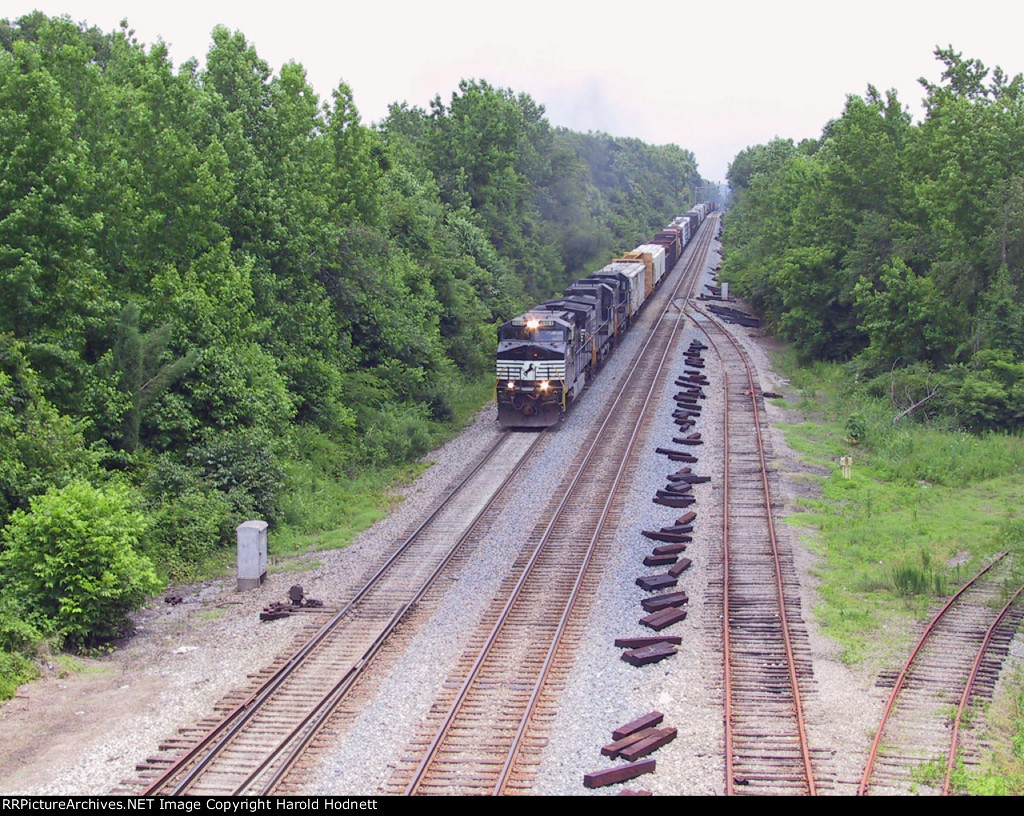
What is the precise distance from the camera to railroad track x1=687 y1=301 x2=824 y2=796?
1093 centimetres

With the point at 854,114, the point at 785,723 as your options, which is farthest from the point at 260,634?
the point at 854,114

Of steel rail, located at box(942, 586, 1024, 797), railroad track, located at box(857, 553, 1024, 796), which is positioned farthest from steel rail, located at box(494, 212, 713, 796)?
steel rail, located at box(942, 586, 1024, 797)

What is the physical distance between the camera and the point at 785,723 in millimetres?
11977

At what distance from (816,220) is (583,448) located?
22.6 meters

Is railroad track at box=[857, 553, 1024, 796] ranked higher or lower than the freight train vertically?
lower

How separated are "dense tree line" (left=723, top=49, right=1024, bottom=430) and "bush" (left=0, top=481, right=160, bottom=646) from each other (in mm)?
24265

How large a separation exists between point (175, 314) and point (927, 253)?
87.3ft

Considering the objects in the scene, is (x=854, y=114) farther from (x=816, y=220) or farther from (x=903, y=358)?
(x=903, y=358)

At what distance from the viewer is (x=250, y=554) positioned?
17469 millimetres

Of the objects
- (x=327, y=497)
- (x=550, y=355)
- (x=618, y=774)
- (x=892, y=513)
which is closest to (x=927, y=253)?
(x=550, y=355)

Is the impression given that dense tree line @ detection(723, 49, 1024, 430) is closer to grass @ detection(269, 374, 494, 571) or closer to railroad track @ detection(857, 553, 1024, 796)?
railroad track @ detection(857, 553, 1024, 796)

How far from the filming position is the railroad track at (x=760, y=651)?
430 inches

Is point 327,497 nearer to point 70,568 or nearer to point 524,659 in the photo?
point 70,568

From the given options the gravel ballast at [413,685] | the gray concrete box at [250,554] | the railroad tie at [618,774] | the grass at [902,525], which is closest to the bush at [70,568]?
the gravel ballast at [413,685]
